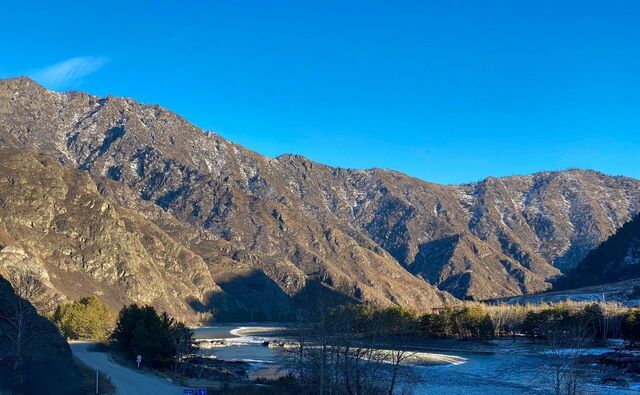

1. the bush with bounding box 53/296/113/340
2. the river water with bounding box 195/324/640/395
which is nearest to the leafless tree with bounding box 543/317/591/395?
the river water with bounding box 195/324/640/395

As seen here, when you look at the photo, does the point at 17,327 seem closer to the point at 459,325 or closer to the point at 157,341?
the point at 157,341

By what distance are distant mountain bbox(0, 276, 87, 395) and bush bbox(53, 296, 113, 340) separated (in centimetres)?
8281

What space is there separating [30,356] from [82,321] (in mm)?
92773

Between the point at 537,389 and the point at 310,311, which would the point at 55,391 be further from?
the point at 537,389

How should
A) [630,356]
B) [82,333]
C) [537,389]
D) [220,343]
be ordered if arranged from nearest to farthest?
[537,389] < [630,356] < [82,333] < [220,343]

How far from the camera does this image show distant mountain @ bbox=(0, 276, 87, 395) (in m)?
41.1

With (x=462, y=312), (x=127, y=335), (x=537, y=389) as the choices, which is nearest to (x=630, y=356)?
(x=537, y=389)

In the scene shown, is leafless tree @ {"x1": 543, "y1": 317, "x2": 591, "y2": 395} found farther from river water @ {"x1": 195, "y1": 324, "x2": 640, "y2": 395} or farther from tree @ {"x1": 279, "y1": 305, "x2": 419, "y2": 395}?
tree @ {"x1": 279, "y1": 305, "x2": 419, "y2": 395}

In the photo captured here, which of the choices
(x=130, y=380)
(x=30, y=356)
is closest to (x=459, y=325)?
(x=130, y=380)

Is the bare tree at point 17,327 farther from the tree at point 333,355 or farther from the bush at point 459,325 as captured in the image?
the bush at point 459,325

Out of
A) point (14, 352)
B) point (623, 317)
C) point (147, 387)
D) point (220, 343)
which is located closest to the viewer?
point (14, 352)

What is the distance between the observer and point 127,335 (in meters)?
88.9

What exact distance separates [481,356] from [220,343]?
7416 centimetres

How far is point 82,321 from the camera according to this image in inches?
5084
